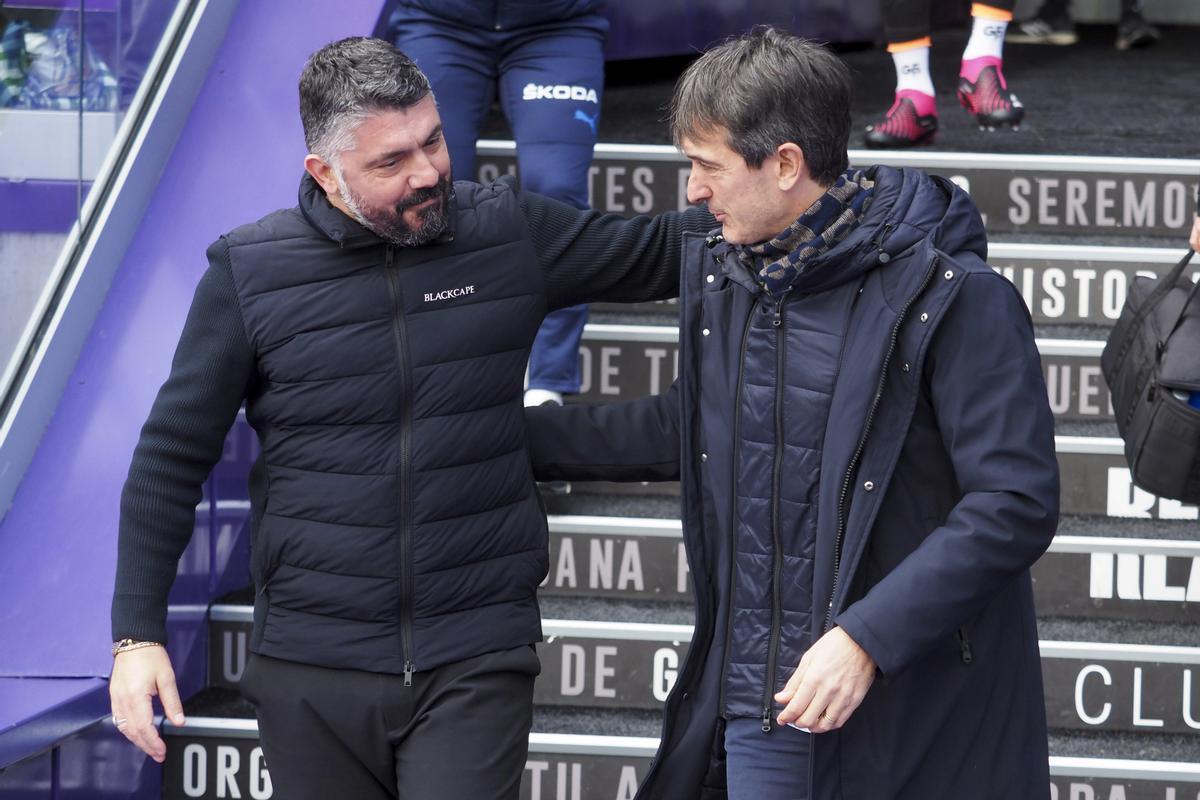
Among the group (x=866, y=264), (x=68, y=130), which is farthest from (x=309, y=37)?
(x=866, y=264)

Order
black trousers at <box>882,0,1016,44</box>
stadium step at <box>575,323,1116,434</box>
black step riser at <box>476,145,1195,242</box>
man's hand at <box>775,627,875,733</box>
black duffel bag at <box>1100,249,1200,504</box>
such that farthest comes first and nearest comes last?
black trousers at <box>882,0,1016,44</box>
black step riser at <box>476,145,1195,242</box>
stadium step at <box>575,323,1116,434</box>
black duffel bag at <box>1100,249,1200,504</box>
man's hand at <box>775,627,875,733</box>

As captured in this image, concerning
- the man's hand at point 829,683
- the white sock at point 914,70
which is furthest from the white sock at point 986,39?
the man's hand at point 829,683

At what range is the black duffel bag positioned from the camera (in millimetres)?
Result: 2639

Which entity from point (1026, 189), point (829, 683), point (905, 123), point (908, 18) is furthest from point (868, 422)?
point (908, 18)

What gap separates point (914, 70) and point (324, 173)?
9.62 feet

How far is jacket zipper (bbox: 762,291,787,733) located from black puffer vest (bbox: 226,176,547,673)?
403 mm

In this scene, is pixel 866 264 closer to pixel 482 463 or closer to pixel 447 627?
pixel 482 463

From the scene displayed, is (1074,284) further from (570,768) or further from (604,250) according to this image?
(604,250)

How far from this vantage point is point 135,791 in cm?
339

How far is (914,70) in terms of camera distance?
4.87 meters

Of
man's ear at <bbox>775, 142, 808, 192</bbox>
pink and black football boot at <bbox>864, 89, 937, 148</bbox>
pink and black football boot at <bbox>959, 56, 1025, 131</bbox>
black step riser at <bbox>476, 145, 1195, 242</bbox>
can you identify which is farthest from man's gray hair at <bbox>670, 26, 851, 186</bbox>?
pink and black football boot at <bbox>959, 56, 1025, 131</bbox>

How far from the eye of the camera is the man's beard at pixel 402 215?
227 cm

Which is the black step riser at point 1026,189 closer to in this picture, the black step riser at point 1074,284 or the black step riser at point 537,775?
the black step riser at point 1074,284

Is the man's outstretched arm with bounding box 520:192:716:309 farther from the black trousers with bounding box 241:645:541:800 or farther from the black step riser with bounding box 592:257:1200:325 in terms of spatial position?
the black step riser with bounding box 592:257:1200:325
